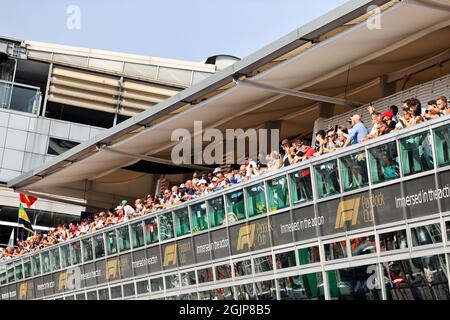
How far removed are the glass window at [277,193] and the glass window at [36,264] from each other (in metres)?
14.0

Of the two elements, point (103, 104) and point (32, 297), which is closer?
point (32, 297)

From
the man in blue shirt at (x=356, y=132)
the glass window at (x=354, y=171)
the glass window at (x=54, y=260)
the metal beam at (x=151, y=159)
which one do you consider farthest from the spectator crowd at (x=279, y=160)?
the metal beam at (x=151, y=159)

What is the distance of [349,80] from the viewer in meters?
25.9

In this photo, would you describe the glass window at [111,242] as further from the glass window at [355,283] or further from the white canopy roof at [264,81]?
the glass window at [355,283]

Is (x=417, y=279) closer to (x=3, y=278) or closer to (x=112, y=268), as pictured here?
(x=112, y=268)

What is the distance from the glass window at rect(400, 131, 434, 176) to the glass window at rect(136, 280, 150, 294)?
1171 centimetres

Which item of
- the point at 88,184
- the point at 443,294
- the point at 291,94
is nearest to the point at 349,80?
the point at 291,94

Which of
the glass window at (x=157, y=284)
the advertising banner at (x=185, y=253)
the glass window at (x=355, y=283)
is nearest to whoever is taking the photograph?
the glass window at (x=355, y=283)

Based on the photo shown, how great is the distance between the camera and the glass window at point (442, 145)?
1628cm

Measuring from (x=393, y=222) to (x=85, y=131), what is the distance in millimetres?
37313

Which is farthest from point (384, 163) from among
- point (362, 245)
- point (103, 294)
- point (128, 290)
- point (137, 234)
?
point (103, 294)

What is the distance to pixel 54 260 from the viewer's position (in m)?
31.6

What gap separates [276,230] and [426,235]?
508 cm

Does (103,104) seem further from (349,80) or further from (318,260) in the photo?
(318,260)
